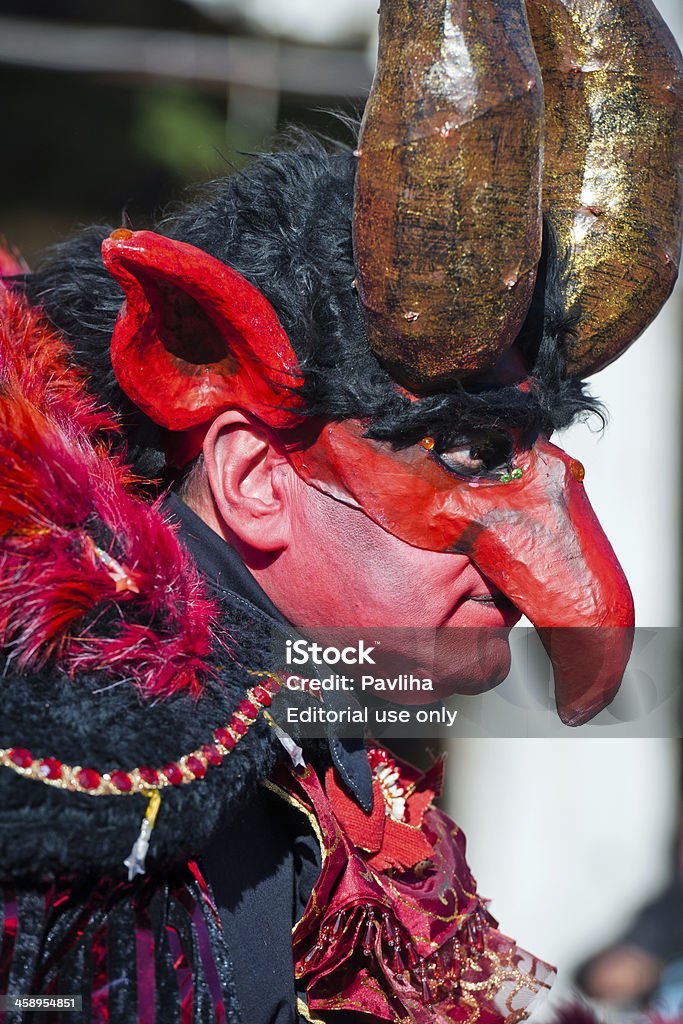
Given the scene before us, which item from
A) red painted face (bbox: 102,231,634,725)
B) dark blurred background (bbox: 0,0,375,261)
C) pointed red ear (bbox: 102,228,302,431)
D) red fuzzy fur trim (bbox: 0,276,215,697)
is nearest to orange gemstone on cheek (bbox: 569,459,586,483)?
red painted face (bbox: 102,231,634,725)

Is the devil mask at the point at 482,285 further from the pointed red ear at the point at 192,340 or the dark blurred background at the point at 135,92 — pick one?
the dark blurred background at the point at 135,92

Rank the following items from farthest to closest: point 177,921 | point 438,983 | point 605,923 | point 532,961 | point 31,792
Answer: point 605,923
point 532,961
point 438,983
point 177,921
point 31,792

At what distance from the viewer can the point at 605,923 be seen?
3.89 metres

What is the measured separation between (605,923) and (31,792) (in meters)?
3.34

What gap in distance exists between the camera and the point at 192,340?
53.6 inches

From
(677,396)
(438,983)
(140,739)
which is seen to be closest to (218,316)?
(140,739)

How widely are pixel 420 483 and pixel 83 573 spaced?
0.43 metres

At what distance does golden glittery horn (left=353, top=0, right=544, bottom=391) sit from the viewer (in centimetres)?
113

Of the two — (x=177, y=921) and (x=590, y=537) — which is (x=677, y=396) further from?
(x=177, y=921)

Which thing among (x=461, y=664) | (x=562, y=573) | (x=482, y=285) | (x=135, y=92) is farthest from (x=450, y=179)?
(x=135, y=92)

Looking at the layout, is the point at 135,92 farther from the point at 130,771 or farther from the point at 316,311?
the point at 130,771

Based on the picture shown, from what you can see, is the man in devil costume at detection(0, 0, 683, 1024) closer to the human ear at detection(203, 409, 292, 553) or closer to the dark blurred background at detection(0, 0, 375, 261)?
the human ear at detection(203, 409, 292, 553)

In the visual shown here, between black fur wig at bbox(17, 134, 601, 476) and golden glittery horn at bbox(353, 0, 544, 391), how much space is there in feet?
0.26

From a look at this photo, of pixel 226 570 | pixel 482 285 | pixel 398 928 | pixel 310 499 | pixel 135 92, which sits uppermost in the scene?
pixel 135 92
